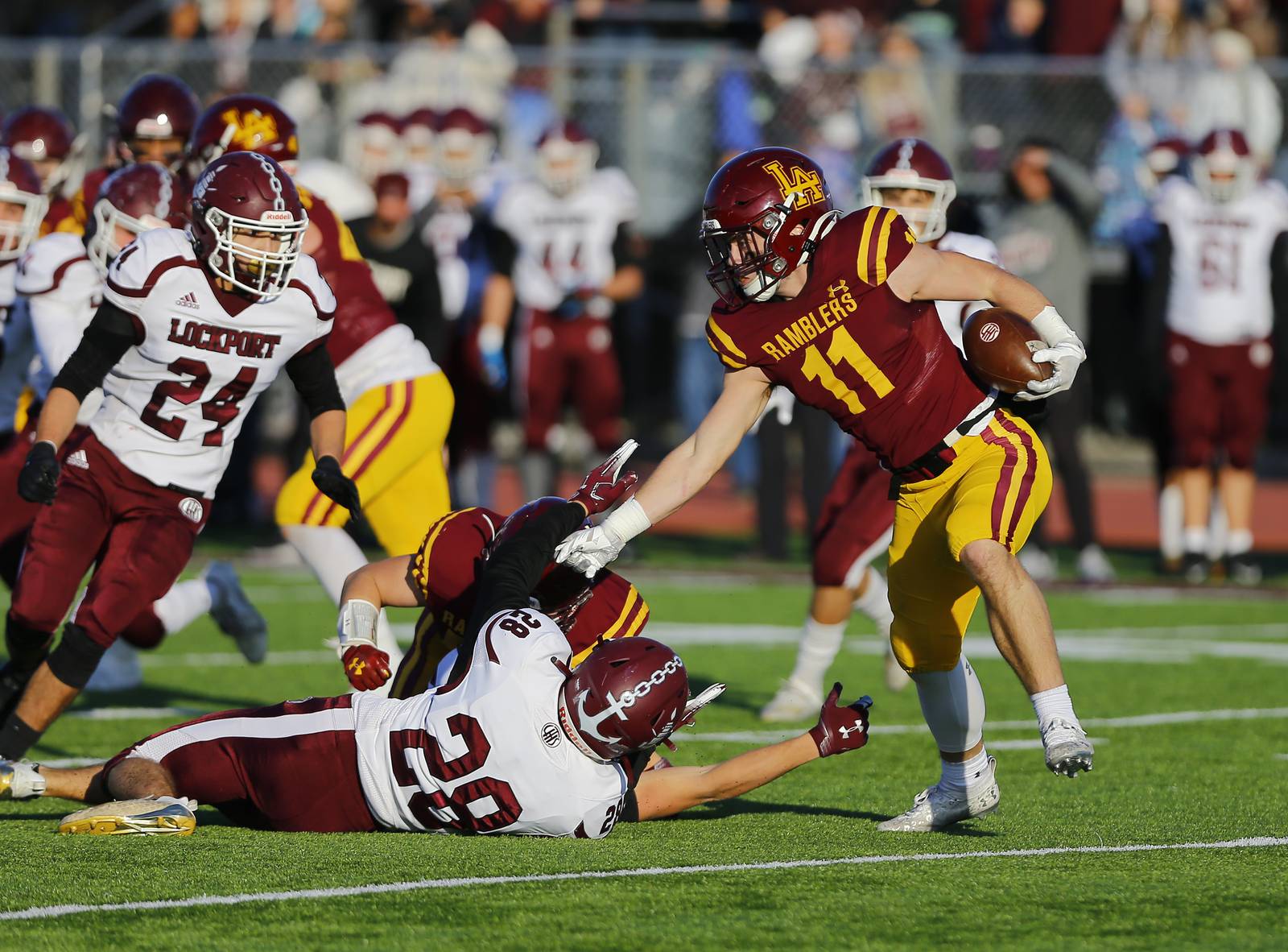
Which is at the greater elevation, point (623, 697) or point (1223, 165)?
point (1223, 165)

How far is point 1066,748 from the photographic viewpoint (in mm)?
4652

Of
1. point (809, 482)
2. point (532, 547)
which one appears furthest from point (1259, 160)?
point (532, 547)

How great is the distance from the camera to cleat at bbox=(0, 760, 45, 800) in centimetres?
521

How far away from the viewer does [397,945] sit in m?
3.89

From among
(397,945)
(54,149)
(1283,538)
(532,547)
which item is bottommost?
(1283,538)

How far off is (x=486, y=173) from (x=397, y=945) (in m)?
9.53

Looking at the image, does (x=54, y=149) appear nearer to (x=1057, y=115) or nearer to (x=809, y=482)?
(x=809, y=482)

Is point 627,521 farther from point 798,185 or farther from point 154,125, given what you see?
point 154,125

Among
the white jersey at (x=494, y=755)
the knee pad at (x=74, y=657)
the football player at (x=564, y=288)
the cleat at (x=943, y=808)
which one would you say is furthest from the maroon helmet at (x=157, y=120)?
the football player at (x=564, y=288)

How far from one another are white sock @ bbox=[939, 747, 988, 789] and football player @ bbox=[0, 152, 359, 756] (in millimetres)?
1855

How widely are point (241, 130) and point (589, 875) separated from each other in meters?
3.49

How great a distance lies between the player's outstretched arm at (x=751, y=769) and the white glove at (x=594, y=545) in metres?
0.56

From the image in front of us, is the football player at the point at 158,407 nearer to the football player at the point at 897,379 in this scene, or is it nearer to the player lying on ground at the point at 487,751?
the player lying on ground at the point at 487,751

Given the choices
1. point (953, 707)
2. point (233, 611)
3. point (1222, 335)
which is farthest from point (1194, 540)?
point (953, 707)
